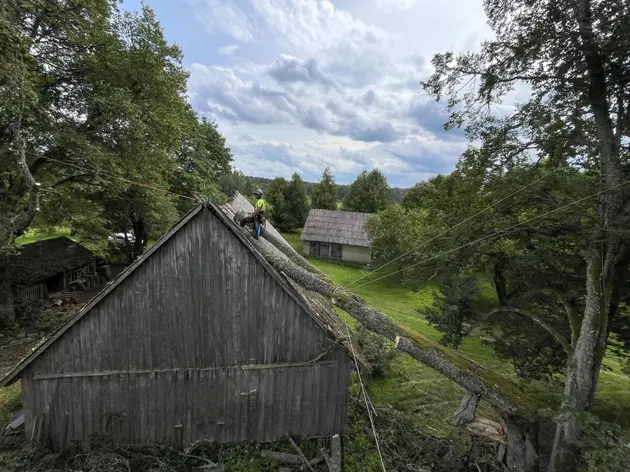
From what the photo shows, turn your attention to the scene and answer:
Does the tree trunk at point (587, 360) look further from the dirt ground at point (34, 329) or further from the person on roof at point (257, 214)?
the dirt ground at point (34, 329)

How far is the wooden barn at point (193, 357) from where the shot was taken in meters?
7.89

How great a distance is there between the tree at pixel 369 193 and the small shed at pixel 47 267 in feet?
122

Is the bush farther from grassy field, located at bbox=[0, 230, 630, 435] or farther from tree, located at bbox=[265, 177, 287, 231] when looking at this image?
tree, located at bbox=[265, 177, 287, 231]

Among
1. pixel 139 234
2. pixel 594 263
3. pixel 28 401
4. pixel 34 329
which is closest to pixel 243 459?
pixel 28 401

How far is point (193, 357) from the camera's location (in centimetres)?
835

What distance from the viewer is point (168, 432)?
28.2ft

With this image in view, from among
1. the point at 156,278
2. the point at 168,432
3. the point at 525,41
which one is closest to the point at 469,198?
the point at 525,41

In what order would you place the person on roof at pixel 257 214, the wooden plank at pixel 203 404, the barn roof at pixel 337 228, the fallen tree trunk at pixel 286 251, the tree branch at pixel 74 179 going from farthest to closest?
1. the barn roof at pixel 337 228
2. the tree branch at pixel 74 179
3. the fallen tree trunk at pixel 286 251
4. the person on roof at pixel 257 214
5. the wooden plank at pixel 203 404

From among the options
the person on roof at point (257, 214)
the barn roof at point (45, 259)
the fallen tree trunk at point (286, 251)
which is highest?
the person on roof at point (257, 214)

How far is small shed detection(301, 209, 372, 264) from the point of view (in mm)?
39500

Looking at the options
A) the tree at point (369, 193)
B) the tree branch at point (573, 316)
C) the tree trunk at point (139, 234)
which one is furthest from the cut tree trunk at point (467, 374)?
the tree at point (369, 193)

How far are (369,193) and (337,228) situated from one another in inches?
528

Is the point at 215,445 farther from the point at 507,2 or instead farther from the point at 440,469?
the point at 507,2

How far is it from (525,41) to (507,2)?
48.9 inches
